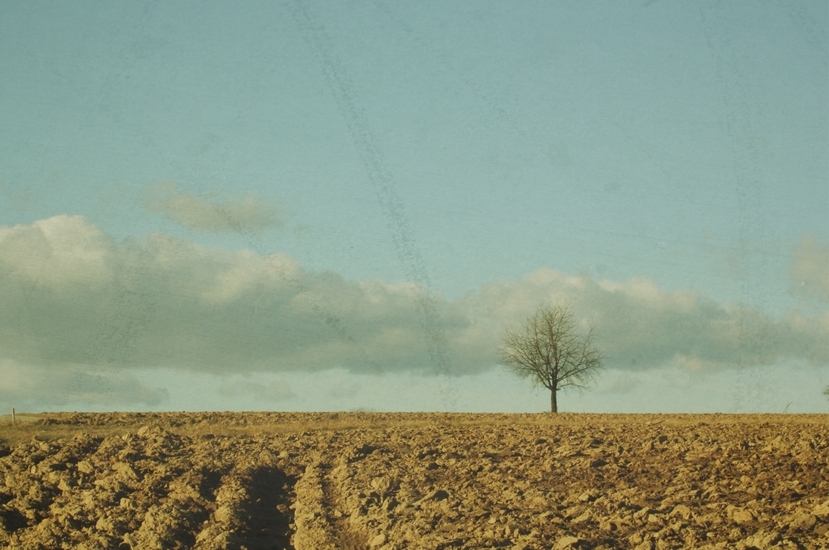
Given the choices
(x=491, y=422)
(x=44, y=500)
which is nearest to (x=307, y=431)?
(x=491, y=422)

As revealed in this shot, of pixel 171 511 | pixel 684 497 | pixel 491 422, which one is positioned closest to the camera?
pixel 684 497

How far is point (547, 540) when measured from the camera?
1390 centimetres

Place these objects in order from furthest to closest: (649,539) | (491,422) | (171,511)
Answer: (491,422), (171,511), (649,539)

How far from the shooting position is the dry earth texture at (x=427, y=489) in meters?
14.3

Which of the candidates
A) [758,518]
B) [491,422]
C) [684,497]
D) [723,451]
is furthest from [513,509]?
[491,422]

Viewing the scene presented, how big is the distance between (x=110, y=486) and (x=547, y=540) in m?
9.34

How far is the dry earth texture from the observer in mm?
14258

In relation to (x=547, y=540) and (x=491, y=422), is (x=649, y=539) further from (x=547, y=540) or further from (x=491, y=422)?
(x=491, y=422)

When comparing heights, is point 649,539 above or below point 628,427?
below

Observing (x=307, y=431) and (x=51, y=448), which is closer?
(x=51, y=448)

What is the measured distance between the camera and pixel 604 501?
1567 centimetres

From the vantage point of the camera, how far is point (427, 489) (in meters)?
17.4

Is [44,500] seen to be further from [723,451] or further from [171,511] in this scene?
[723,451]

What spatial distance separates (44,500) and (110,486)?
127cm
